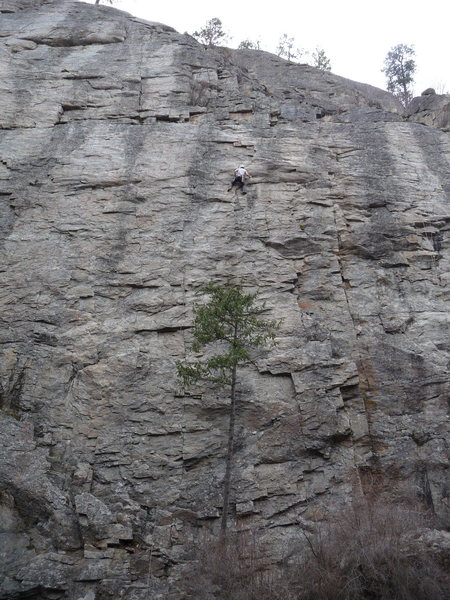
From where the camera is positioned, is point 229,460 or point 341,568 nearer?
point 341,568

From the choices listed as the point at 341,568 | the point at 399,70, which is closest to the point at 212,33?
the point at 399,70

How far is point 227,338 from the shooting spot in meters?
15.0

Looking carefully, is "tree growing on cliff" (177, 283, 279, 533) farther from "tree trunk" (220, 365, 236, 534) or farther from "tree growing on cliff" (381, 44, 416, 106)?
"tree growing on cliff" (381, 44, 416, 106)

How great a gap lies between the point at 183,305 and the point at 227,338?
2551mm

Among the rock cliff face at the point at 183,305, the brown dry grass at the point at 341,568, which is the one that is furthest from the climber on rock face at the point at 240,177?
the brown dry grass at the point at 341,568

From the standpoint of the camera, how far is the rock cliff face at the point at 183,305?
13.4 meters

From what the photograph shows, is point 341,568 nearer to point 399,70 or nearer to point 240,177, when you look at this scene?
point 240,177

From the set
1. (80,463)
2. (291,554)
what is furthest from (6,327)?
(291,554)

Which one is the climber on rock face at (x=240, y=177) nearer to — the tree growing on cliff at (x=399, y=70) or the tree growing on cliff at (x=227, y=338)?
the tree growing on cliff at (x=227, y=338)

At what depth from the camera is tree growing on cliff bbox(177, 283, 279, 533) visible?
14.4 m

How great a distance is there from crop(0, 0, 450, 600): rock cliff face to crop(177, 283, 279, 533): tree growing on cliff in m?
0.56

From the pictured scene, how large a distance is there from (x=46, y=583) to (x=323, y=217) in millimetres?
13422

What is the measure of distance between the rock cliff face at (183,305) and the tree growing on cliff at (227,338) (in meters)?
0.56

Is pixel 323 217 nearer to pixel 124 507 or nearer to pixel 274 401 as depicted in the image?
pixel 274 401
